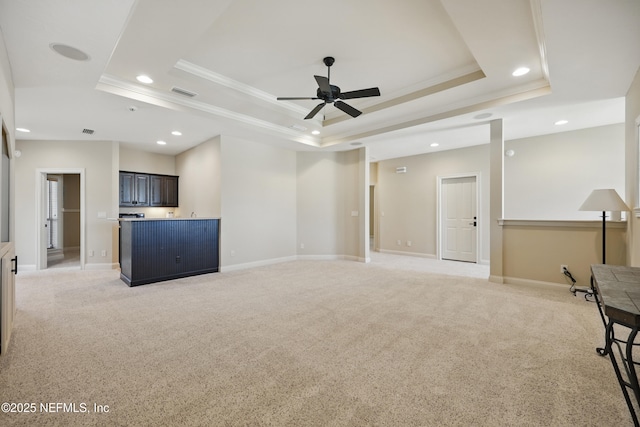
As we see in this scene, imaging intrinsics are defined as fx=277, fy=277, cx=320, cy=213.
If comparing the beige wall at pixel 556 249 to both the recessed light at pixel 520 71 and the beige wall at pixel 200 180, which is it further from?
the beige wall at pixel 200 180

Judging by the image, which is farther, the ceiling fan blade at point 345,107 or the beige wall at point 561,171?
the beige wall at point 561,171

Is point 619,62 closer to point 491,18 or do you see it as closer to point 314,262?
point 491,18

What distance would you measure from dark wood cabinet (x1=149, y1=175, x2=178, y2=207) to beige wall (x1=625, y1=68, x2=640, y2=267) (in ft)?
27.5

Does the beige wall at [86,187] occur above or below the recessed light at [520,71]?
below

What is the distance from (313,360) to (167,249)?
12.4 feet

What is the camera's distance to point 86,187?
5.80m

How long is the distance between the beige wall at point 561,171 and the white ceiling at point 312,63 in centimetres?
47

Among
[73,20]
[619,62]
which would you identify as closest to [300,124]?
[73,20]

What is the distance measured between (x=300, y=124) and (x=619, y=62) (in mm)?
4229

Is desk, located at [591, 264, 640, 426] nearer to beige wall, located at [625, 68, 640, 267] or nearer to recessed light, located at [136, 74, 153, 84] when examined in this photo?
beige wall, located at [625, 68, 640, 267]

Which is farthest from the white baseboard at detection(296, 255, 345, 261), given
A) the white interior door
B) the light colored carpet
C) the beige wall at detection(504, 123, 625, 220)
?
the beige wall at detection(504, 123, 625, 220)

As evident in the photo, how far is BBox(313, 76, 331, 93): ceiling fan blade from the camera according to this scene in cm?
302

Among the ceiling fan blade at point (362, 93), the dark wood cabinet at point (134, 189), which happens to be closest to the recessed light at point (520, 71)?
the ceiling fan blade at point (362, 93)

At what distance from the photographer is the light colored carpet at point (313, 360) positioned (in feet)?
5.25
